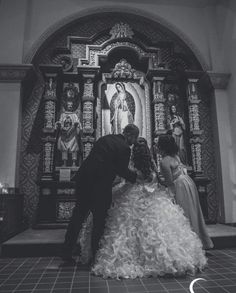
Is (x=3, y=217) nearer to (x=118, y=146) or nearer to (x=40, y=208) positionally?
(x=40, y=208)

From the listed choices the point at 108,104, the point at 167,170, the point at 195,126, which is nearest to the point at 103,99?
the point at 108,104

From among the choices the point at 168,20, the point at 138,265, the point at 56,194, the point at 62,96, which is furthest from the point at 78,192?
the point at 168,20

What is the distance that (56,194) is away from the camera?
5.15 meters

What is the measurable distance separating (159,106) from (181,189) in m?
2.86

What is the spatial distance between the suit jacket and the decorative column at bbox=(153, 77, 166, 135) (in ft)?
9.00

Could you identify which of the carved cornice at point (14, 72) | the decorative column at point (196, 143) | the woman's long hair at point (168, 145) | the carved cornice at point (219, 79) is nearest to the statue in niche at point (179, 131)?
the decorative column at point (196, 143)

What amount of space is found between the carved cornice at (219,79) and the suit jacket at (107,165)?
12.4 ft

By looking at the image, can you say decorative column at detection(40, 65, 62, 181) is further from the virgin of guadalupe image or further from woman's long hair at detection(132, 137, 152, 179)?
woman's long hair at detection(132, 137, 152, 179)

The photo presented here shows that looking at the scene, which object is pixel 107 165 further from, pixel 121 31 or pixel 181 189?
pixel 121 31

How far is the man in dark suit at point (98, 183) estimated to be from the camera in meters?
2.91

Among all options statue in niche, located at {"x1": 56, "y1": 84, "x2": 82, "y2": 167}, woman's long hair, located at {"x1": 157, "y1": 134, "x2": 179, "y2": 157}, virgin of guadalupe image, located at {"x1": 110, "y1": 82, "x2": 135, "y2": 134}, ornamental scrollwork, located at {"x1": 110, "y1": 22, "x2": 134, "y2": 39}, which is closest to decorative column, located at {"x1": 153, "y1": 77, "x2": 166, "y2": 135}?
virgin of guadalupe image, located at {"x1": 110, "y1": 82, "x2": 135, "y2": 134}

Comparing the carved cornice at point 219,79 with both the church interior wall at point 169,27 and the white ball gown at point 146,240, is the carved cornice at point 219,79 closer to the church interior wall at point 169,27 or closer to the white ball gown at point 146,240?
the church interior wall at point 169,27

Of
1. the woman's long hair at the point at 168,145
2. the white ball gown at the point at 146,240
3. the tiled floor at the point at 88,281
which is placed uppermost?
the woman's long hair at the point at 168,145

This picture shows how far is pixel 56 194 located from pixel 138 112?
246 cm
